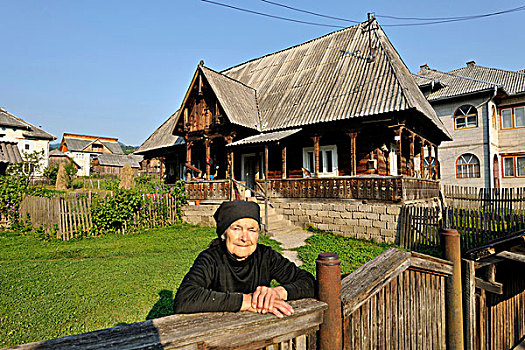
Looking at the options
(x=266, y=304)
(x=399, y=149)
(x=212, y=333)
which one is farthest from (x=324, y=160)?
(x=212, y=333)

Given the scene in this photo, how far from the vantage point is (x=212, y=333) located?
149 cm

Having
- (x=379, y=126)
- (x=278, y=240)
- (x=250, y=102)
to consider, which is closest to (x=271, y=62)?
(x=250, y=102)

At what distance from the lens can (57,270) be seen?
22.4 feet

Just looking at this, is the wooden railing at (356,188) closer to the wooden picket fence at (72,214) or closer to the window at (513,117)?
the wooden picket fence at (72,214)

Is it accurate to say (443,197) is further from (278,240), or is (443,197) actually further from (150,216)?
(150,216)

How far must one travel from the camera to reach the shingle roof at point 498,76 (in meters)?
21.7

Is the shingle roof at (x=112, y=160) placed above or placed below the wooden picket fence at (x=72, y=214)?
above

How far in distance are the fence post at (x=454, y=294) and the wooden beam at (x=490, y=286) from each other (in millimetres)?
471

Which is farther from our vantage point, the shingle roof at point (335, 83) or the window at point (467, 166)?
the window at point (467, 166)

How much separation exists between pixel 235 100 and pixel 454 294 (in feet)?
49.0

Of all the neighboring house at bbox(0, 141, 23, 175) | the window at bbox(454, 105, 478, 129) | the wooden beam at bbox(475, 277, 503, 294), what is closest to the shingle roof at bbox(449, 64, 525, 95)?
the window at bbox(454, 105, 478, 129)

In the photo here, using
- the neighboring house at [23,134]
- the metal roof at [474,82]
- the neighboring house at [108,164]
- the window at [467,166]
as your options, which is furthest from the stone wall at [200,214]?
the neighboring house at [108,164]

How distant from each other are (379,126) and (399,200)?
3801 mm

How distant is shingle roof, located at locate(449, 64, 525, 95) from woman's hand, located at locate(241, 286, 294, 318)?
2694 centimetres
